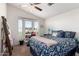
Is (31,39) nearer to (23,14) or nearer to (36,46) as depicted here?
(36,46)

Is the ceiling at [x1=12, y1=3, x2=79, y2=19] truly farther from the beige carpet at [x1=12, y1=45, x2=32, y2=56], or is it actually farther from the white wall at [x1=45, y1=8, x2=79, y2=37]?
the beige carpet at [x1=12, y1=45, x2=32, y2=56]

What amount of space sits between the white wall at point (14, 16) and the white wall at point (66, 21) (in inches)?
12.1

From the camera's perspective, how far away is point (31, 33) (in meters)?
1.67

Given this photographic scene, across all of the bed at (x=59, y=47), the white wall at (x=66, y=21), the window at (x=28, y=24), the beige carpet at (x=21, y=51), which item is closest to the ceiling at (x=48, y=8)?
the white wall at (x=66, y=21)

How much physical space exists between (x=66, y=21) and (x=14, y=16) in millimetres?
766

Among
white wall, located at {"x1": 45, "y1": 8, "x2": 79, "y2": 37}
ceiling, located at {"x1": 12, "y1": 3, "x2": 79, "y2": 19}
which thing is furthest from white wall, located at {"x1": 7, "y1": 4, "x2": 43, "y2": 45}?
white wall, located at {"x1": 45, "y1": 8, "x2": 79, "y2": 37}

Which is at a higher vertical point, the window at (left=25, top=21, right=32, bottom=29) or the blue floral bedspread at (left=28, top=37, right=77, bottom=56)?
the window at (left=25, top=21, right=32, bottom=29)

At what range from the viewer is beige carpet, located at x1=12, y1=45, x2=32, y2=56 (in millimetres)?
1627

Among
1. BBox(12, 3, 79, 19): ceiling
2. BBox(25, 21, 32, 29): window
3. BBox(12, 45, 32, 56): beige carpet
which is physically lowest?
BBox(12, 45, 32, 56): beige carpet

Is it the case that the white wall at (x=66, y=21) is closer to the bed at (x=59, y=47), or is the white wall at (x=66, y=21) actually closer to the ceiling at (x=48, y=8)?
the ceiling at (x=48, y=8)

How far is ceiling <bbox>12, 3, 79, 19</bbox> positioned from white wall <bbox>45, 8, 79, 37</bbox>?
6cm

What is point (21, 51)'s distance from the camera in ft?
5.38

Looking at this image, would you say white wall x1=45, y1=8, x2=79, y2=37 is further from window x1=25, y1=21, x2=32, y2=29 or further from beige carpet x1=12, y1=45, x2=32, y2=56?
beige carpet x1=12, y1=45, x2=32, y2=56

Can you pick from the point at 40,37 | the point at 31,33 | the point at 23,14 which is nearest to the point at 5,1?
the point at 23,14
